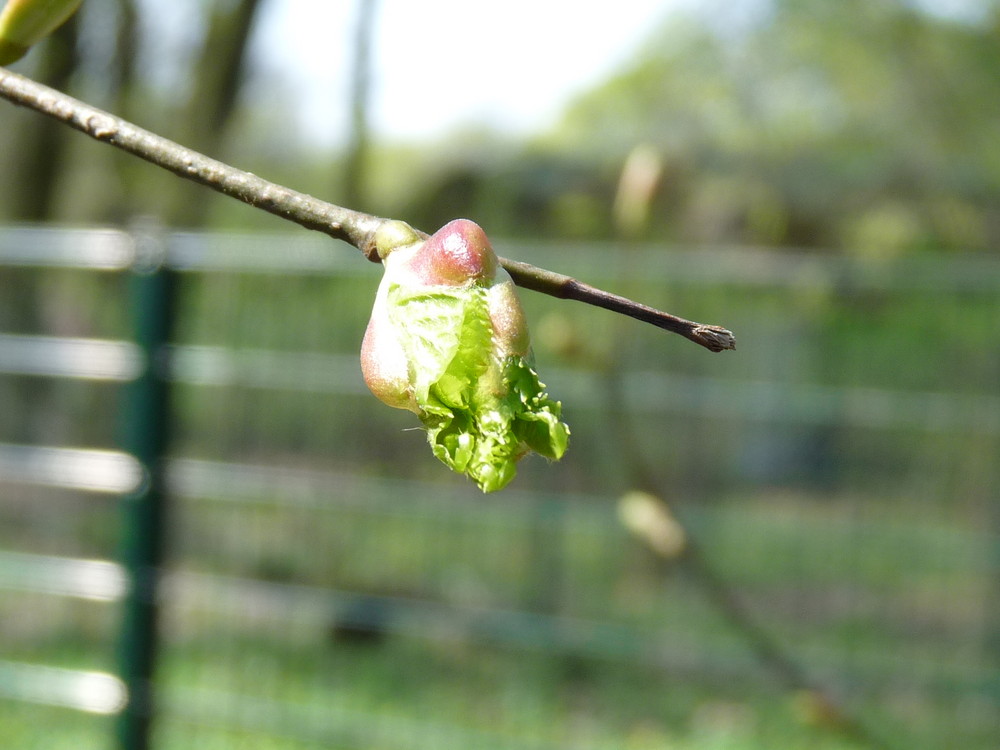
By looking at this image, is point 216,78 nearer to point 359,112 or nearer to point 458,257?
point 359,112

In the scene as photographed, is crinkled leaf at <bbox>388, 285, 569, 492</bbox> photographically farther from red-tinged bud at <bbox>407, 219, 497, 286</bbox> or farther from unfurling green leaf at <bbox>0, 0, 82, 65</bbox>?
unfurling green leaf at <bbox>0, 0, 82, 65</bbox>

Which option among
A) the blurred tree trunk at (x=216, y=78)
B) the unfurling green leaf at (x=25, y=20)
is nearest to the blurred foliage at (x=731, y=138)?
the blurred tree trunk at (x=216, y=78)

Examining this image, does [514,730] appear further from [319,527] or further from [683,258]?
[683,258]

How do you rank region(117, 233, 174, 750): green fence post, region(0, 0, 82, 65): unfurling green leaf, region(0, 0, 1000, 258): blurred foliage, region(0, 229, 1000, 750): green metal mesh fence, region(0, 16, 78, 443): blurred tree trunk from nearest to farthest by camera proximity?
region(0, 0, 82, 65): unfurling green leaf < region(117, 233, 174, 750): green fence post < region(0, 229, 1000, 750): green metal mesh fence < region(0, 0, 1000, 258): blurred foliage < region(0, 16, 78, 443): blurred tree trunk

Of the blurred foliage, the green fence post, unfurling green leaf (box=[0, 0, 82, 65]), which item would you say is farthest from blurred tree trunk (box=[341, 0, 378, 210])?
unfurling green leaf (box=[0, 0, 82, 65])

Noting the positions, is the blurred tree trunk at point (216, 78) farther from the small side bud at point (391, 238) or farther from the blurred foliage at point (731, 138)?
the small side bud at point (391, 238)

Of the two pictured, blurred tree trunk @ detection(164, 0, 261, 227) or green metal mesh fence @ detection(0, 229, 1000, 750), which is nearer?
green metal mesh fence @ detection(0, 229, 1000, 750)
